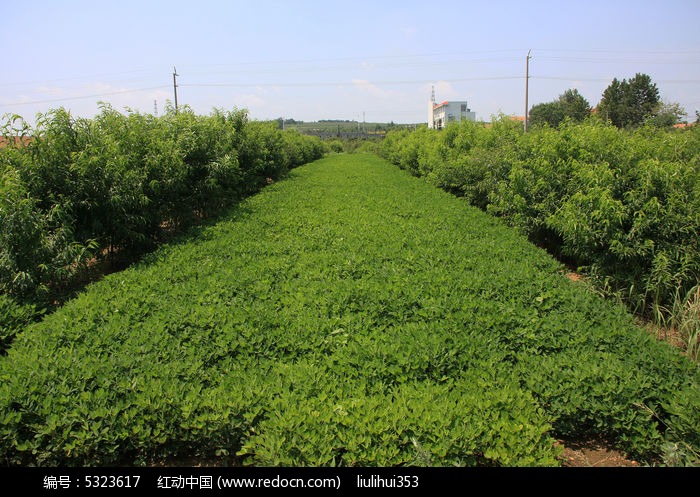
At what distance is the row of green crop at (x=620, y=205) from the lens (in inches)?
191

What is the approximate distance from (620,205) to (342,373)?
4296 millimetres

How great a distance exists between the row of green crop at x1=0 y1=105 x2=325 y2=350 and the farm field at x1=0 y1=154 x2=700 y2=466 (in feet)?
2.47

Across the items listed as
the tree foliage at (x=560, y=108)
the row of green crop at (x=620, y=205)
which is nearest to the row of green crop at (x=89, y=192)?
the row of green crop at (x=620, y=205)

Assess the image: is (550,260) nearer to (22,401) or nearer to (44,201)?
(22,401)

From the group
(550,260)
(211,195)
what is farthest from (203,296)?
→ (211,195)

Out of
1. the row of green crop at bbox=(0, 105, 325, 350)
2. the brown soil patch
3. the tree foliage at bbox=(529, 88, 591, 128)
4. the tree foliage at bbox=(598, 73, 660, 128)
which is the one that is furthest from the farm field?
the tree foliage at bbox=(529, 88, 591, 128)

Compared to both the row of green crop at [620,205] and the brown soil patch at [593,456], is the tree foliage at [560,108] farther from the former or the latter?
the brown soil patch at [593,456]

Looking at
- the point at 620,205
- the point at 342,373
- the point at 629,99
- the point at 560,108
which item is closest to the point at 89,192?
the point at 342,373

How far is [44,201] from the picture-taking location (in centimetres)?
526

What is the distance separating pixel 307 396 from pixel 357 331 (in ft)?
3.26

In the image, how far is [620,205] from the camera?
5.10m

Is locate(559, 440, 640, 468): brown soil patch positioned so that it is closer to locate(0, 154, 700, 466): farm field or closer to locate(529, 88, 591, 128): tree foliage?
locate(0, 154, 700, 466): farm field
